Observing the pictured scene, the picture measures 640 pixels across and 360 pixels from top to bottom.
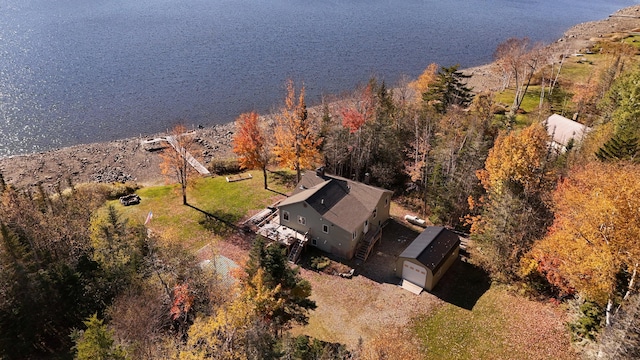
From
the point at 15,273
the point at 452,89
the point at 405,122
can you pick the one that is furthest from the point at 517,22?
the point at 15,273

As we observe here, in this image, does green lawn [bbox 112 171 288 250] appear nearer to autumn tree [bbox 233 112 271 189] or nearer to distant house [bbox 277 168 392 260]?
autumn tree [bbox 233 112 271 189]

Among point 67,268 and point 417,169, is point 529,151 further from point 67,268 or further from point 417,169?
point 67,268

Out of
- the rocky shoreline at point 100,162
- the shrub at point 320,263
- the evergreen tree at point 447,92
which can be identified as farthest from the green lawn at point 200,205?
the evergreen tree at point 447,92

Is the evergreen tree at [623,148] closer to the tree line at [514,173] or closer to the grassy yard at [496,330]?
the tree line at [514,173]

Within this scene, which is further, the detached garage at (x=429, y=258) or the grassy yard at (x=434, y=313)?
the detached garage at (x=429, y=258)

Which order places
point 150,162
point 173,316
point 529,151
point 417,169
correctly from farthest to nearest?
point 150,162 → point 417,169 → point 529,151 → point 173,316

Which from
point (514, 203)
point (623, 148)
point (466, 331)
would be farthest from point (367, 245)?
point (623, 148)

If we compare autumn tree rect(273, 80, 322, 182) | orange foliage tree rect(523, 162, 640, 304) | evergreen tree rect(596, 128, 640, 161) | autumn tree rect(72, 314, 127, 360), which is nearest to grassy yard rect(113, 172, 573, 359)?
orange foliage tree rect(523, 162, 640, 304)
